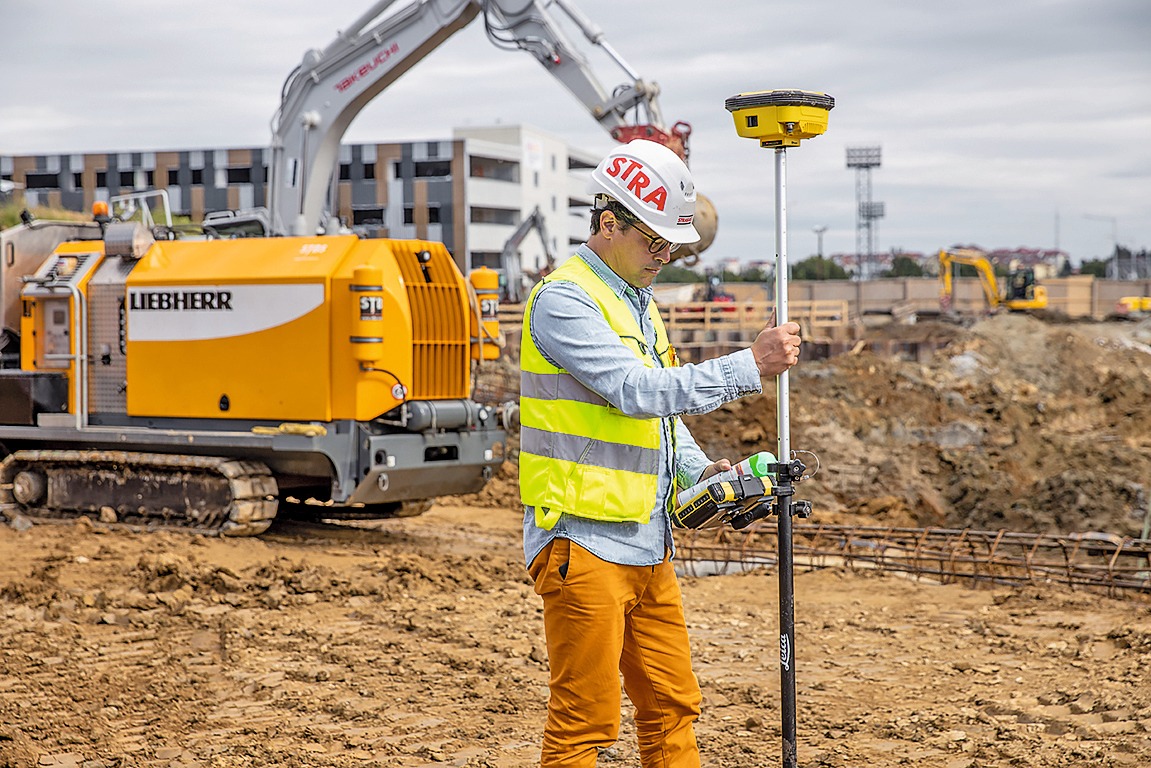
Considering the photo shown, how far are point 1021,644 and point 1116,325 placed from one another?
3139 centimetres

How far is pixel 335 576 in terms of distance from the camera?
8.73 meters

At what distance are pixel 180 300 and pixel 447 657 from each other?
4.84 metres

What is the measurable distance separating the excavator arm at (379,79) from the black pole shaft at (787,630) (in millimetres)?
9142

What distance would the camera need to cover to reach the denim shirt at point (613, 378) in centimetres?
333

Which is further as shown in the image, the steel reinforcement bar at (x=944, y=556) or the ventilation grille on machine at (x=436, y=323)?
the ventilation grille on machine at (x=436, y=323)

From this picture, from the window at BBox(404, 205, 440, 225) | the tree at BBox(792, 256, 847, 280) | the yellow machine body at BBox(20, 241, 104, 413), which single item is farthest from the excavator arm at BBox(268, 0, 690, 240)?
the tree at BBox(792, 256, 847, 280)

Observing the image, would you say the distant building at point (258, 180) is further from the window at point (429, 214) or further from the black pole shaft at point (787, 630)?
the black pole shaft at point (787, 630)

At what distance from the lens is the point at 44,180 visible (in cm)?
5831

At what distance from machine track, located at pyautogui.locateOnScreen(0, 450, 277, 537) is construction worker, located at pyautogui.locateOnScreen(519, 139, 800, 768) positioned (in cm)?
681

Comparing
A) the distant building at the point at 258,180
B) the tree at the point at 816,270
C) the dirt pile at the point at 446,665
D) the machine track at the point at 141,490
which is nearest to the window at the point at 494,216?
the distant building at the point at 258,180

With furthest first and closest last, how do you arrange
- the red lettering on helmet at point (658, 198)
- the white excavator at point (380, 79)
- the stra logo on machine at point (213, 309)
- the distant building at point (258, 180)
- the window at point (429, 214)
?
the window at point (429, 214) → the distant building at point (258, 180) → the white excavator at point (380, 79) → the stra logo on machine at point (213, 309) → the red lettering on helmet at point (658, 198)

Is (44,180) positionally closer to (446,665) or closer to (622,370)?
(446,665)

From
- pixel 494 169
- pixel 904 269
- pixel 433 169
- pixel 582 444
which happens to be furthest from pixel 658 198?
pixel 904 269

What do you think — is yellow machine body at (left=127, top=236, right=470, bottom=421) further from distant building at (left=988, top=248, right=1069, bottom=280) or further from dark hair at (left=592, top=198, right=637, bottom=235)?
distant building at (left=988, top=248, right=1069, bottom=280)
